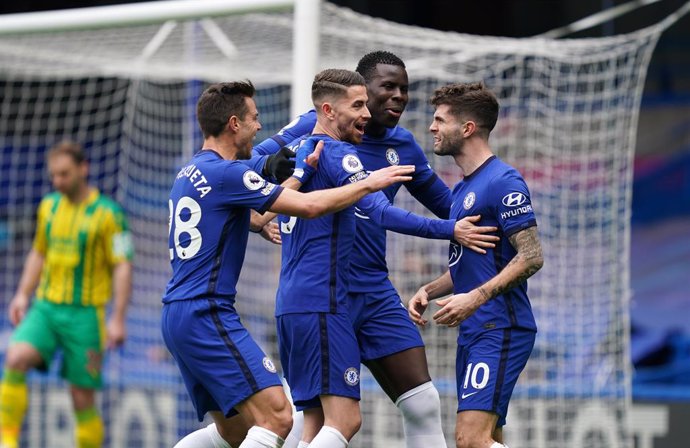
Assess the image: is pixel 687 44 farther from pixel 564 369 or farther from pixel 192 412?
pixel 192 412

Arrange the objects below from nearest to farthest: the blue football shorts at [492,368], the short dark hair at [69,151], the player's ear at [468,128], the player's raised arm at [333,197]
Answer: the player's raised arm at [333,197] → the blue football shorts at [492,368] → the player's ear at [468,128] → the short dark hair at [69,151]

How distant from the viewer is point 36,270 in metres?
9.95

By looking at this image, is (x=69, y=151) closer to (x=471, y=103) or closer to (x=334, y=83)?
(x=334, y=83)

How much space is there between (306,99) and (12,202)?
22.5ft

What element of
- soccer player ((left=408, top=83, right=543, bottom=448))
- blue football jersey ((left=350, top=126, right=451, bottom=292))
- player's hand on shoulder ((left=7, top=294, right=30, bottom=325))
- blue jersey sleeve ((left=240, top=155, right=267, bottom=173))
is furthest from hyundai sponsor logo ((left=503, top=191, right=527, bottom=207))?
player's hand on shoulder ((left=7, top=294, right=30, bottom=325))

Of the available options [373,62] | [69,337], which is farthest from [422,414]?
[69,337]

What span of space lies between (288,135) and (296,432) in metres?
1.48

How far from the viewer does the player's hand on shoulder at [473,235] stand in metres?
5.73

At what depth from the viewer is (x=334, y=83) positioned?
5836 millimetres

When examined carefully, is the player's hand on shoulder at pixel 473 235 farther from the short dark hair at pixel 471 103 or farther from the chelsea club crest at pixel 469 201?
the short dark hair at pixel 471 103

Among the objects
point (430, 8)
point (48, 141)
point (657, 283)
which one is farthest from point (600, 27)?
point (48, 141)

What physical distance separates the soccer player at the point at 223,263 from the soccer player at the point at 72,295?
155 inches

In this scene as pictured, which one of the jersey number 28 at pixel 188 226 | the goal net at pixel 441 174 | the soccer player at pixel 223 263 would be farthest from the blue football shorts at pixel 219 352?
the goal net at pixel 441 174

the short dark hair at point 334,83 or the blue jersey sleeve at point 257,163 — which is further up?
the short dark hair at point 334,83
